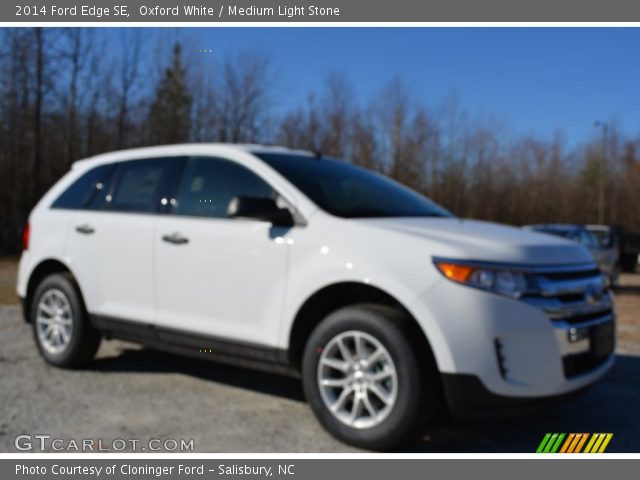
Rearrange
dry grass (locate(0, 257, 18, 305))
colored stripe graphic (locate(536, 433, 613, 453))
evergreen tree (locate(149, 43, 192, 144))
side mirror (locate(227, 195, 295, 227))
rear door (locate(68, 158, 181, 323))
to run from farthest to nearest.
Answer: evergreen tree (locate(149, 43, 192, 144)), dry grass (locate(0, 257, 18, 305)), rear door (locate(68, 158, 181, 323)), side mirror (locate(227, 195, 295, 227)), colored stripe graphic (locate(536, 433, 613, 453))

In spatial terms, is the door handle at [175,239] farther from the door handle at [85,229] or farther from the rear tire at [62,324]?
the rear tire at [62,324]

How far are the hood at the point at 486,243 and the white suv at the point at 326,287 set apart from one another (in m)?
0.01

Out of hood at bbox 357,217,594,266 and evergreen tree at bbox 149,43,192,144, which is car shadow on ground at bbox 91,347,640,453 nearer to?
hood at bbox 357,217,594,266

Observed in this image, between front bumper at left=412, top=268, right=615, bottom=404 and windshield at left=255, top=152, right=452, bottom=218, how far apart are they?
930 mm

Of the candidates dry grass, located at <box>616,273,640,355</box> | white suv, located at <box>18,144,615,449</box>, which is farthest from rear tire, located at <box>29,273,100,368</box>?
dry grass, located at <box>616,273,640,355</box>

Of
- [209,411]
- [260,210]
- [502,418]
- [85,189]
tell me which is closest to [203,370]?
[209,411]

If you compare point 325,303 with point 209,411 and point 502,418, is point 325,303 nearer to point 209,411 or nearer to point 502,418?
point 209,411

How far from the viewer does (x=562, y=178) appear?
29625 mm

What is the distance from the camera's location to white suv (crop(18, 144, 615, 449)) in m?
3.00

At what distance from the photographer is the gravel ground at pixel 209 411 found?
3.41 m

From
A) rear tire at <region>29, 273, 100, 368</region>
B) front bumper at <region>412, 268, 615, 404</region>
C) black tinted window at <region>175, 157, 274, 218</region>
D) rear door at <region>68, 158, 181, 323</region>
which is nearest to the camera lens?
front bumper at <region>412, 268, 615, 404</region>

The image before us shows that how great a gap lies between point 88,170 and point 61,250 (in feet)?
2.33

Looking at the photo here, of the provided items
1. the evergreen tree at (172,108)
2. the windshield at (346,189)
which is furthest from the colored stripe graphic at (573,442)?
the evergreen tree at (172,108)

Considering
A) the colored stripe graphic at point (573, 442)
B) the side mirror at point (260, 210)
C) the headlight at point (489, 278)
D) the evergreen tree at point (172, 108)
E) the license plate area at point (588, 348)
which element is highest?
the evergreen tree at point (172, 108)
